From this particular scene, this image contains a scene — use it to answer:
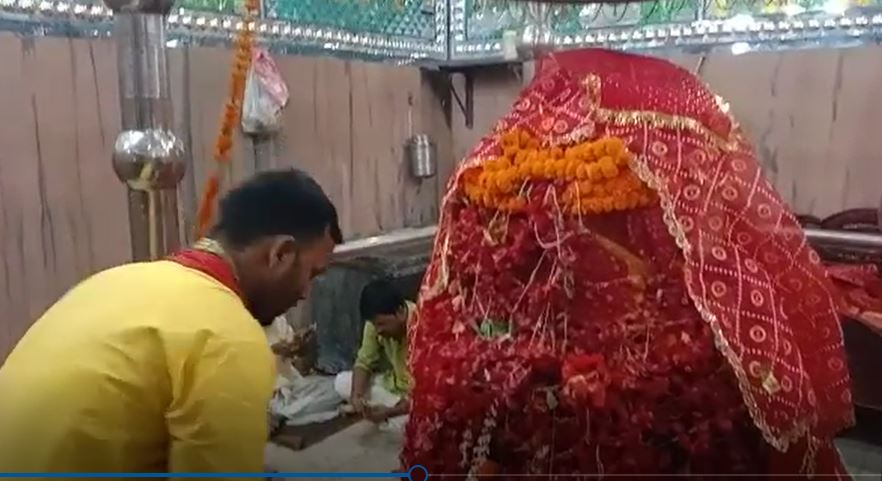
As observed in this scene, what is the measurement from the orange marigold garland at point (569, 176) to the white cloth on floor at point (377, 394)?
39.3 inches

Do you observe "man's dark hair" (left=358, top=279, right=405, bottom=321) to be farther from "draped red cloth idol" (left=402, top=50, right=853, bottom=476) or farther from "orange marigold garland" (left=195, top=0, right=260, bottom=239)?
"draped red cloth idol" (left=402, top=50, right=853, bottom=476)

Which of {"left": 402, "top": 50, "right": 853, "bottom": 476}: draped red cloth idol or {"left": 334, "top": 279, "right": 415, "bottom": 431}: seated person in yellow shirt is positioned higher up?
{"left": 402, "top": 50, "right": 853, "bottom": 476}: draped red cloth idol

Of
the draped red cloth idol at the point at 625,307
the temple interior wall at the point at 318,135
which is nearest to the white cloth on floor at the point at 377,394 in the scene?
the temple interior wall at the point at 318,135

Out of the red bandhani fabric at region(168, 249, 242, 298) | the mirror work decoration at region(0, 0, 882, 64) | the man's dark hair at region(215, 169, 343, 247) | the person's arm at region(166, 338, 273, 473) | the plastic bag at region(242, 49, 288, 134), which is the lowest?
the person's arm at region(166, 338, 273, 473)

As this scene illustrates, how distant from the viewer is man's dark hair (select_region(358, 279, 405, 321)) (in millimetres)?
2449

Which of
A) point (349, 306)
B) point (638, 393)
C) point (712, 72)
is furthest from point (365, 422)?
point (712, 72)

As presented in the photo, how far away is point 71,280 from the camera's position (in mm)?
2420

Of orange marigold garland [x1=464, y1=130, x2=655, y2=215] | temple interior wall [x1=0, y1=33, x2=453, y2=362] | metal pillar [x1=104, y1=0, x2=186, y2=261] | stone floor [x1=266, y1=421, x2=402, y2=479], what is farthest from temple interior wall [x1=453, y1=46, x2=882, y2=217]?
metal pillar [x1=104, y1=0, x2=186, y2=261]

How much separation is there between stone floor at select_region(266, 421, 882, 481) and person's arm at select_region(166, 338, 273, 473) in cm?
63

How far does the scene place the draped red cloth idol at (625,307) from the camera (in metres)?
1.31

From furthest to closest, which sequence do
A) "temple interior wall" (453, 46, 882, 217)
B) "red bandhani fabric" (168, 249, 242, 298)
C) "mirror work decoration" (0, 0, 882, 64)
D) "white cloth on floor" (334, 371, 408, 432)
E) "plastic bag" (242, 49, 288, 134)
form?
Result: "plastic bag" (242, 49, 288, 134), "temple interior wall" (453, 46, 882, 217), "mirror work decoration" (0, 0, 882, 64), "white cloth on floor" (334, 371, 408, 432), "red bandhani fabric" (168, 249, 242, 298)

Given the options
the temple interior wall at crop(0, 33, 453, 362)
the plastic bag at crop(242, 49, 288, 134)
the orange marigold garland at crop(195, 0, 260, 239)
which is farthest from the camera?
the plastic bag at crop(242, 49, 288, 134)

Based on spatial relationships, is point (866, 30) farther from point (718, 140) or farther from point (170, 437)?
point (170, 437)

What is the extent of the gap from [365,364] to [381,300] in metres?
0.24
